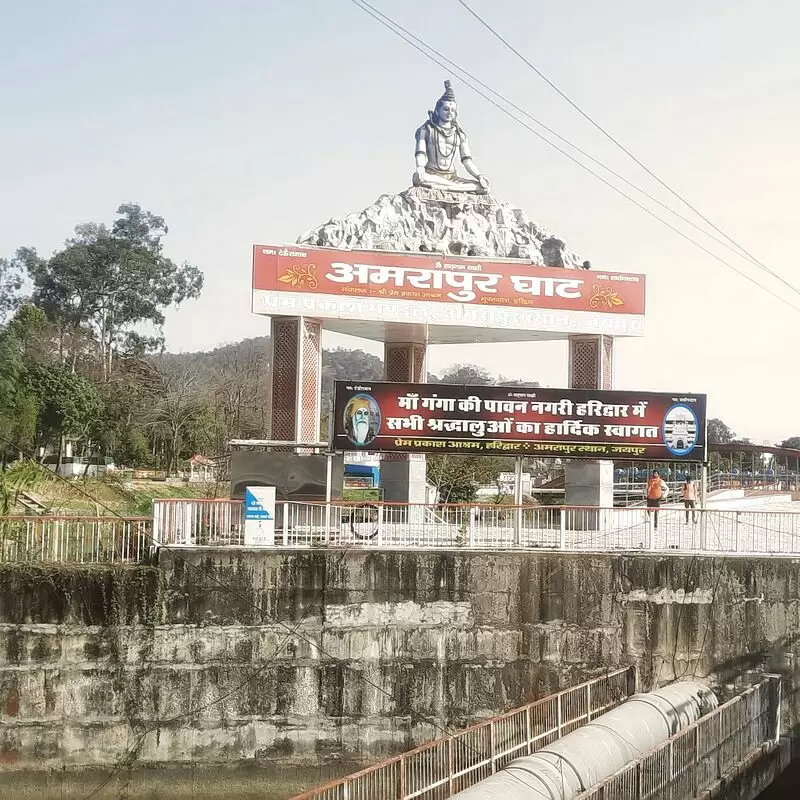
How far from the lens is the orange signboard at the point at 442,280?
73.8 ft

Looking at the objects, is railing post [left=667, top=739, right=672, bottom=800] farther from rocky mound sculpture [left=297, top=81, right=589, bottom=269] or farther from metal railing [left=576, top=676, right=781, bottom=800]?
rocky mound sculpture [left=297, top=81, right=589, bottom=269]

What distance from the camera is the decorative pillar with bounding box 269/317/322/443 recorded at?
2284cm

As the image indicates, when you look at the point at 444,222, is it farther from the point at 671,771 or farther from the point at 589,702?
the point at 671,771

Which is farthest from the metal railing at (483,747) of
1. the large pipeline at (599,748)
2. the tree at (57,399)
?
the tree at (57,399)

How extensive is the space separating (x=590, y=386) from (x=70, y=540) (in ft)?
45.0

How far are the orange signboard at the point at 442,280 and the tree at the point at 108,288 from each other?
37919 millimetres

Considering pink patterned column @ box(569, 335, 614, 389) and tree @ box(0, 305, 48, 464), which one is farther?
tree @ box(0, 305, 48, 464)

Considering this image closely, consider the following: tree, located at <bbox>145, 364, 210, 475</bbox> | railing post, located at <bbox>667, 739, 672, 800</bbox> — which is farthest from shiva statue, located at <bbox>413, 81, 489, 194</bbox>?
tree, located at <bbox>145, 364, 210, 475</bbox>

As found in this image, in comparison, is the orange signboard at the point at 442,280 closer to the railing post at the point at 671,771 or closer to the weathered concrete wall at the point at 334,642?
the weathered concrete wall at the point at 334,642

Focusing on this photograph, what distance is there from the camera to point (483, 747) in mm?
14766

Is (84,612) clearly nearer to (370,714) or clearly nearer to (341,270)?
(370,714)

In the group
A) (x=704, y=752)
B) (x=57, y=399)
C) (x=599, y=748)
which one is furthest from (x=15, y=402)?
(x=704, y=752)

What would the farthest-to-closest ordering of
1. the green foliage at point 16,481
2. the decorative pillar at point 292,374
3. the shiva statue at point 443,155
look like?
the shiva statue at point 443,155, the decorative pillar at point 292,374, the green foliage at point 16,481

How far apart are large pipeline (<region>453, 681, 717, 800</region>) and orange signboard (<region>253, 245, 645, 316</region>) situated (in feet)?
36.4
